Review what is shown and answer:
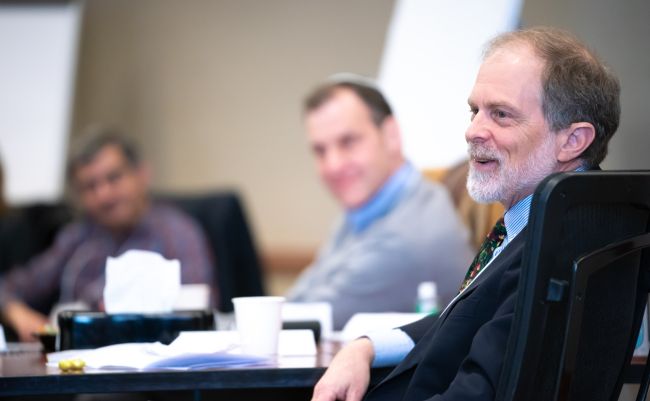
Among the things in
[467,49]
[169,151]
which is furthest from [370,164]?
[169,151]

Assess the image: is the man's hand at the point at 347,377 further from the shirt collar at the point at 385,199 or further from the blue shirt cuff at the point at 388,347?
the shirt collar at the point at 385,199

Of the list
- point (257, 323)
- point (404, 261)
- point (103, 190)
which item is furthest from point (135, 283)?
point (103, 190)

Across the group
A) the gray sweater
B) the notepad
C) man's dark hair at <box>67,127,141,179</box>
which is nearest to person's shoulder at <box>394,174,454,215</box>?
the gray sweater

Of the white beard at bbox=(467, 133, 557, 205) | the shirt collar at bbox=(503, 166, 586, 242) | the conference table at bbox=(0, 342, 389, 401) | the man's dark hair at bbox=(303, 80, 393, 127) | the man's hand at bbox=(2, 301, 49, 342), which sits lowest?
the man's hand at bbox=(2, 301, 49, 342)

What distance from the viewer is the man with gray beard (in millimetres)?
1287

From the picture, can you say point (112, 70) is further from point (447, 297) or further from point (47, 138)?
point (447, 297)

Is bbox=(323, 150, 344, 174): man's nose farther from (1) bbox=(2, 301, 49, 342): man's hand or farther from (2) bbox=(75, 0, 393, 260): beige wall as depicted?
(2) bbox=(75, 0, 393, 260): beige wall

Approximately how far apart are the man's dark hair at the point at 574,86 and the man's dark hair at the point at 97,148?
2.83 m

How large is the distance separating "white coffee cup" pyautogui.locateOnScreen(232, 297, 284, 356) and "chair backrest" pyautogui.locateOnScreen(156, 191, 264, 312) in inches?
93.1

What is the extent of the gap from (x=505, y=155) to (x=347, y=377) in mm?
398

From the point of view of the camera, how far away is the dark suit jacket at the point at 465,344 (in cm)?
117

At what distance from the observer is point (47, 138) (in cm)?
510

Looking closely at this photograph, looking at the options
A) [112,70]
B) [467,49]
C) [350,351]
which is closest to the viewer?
[350,351]

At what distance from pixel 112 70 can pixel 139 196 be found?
5.18 feet
